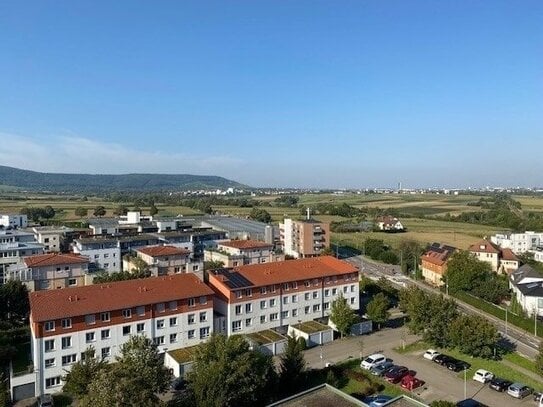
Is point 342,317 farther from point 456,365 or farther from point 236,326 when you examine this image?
point 456,365

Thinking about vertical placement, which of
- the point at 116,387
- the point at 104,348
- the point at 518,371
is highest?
the point at 116,387

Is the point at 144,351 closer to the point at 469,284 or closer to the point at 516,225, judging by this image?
the point at 469,284

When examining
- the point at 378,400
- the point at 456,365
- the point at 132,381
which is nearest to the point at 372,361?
the point at 456,365

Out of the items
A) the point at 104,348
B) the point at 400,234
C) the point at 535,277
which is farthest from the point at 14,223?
the point at 535,277

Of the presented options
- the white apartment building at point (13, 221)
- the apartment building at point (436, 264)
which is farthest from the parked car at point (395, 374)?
the white apartment building at point (13, 221)

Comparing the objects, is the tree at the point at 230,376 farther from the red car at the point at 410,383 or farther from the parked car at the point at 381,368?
the red car at the point at 410,383
